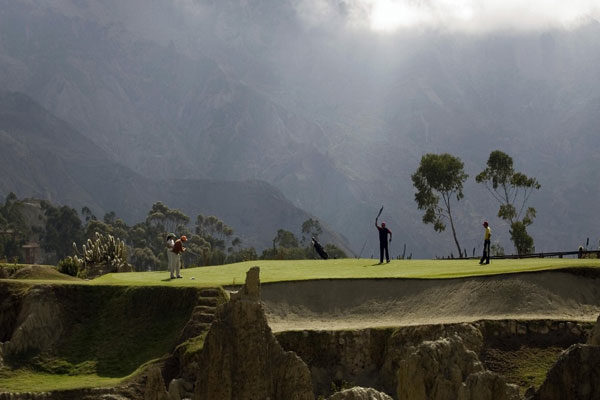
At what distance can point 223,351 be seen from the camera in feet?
97.0

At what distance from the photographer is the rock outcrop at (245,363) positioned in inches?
1155

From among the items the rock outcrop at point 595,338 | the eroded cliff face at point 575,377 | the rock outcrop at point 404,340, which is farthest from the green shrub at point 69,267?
the eroded cliff face at point 575,377

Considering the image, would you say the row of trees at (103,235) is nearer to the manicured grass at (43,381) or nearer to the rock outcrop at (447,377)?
the manicured grass at (43,381)

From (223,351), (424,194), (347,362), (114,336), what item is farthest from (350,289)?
(424,194)

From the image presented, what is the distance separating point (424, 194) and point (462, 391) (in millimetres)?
74571

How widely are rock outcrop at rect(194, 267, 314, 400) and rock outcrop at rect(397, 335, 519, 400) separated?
4550 millimetres

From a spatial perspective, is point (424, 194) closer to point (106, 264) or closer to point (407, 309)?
point (106, 264)

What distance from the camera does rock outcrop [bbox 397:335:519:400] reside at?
2400 centimetres

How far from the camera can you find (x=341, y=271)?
4662 cm

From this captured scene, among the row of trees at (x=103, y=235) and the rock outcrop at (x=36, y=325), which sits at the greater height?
the row of trees at (x=103, y=235)

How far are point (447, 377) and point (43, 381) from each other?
653 inches

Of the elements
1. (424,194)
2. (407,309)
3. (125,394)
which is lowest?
(125,394)

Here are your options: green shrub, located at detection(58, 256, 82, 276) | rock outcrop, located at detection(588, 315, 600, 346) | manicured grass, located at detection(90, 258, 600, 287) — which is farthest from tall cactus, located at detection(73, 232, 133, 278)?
rock outcrop, located at detection(588, 315, 600, 346)

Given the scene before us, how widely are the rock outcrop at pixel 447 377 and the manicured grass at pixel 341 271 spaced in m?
13.4
